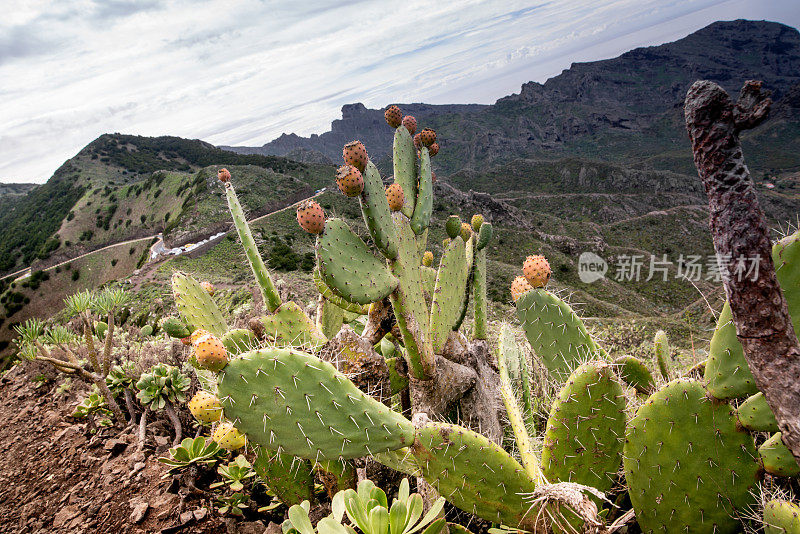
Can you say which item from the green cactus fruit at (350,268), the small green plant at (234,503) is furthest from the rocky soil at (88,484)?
the green cactus fruit at (350,268)

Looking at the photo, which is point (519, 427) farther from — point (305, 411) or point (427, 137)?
point (427, 137)

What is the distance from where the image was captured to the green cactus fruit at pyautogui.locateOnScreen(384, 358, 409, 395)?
2.57 m

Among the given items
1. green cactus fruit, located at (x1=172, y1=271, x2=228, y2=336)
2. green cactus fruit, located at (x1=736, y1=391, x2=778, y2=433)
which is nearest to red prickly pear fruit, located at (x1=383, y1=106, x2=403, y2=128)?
green cactus fruit, located at (x1=172, y1=271, x2=228, y2=336)

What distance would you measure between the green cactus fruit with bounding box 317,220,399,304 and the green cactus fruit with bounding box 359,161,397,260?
9cm

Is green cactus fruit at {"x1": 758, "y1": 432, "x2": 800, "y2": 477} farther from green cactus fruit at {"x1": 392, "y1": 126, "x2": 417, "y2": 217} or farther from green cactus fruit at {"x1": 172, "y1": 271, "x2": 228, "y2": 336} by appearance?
green cactus fruit at {"x1": 172, "y1": 271, "x2": 228, "y2": 336}

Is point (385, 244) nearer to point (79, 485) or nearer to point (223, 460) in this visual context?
point (223, 460)

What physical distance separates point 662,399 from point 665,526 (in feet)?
1.63

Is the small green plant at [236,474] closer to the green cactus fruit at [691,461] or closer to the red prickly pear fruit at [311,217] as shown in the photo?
the red prickly pear fruit at [311,217]

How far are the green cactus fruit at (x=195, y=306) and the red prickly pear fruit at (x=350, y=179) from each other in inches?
72.6

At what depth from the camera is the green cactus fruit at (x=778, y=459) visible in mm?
1302

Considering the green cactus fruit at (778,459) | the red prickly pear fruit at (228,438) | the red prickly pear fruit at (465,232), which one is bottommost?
the green cactus fruit at (778,459)

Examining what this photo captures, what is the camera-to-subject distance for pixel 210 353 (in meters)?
1.37

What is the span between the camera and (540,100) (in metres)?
163

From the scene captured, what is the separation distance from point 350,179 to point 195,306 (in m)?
1.93
